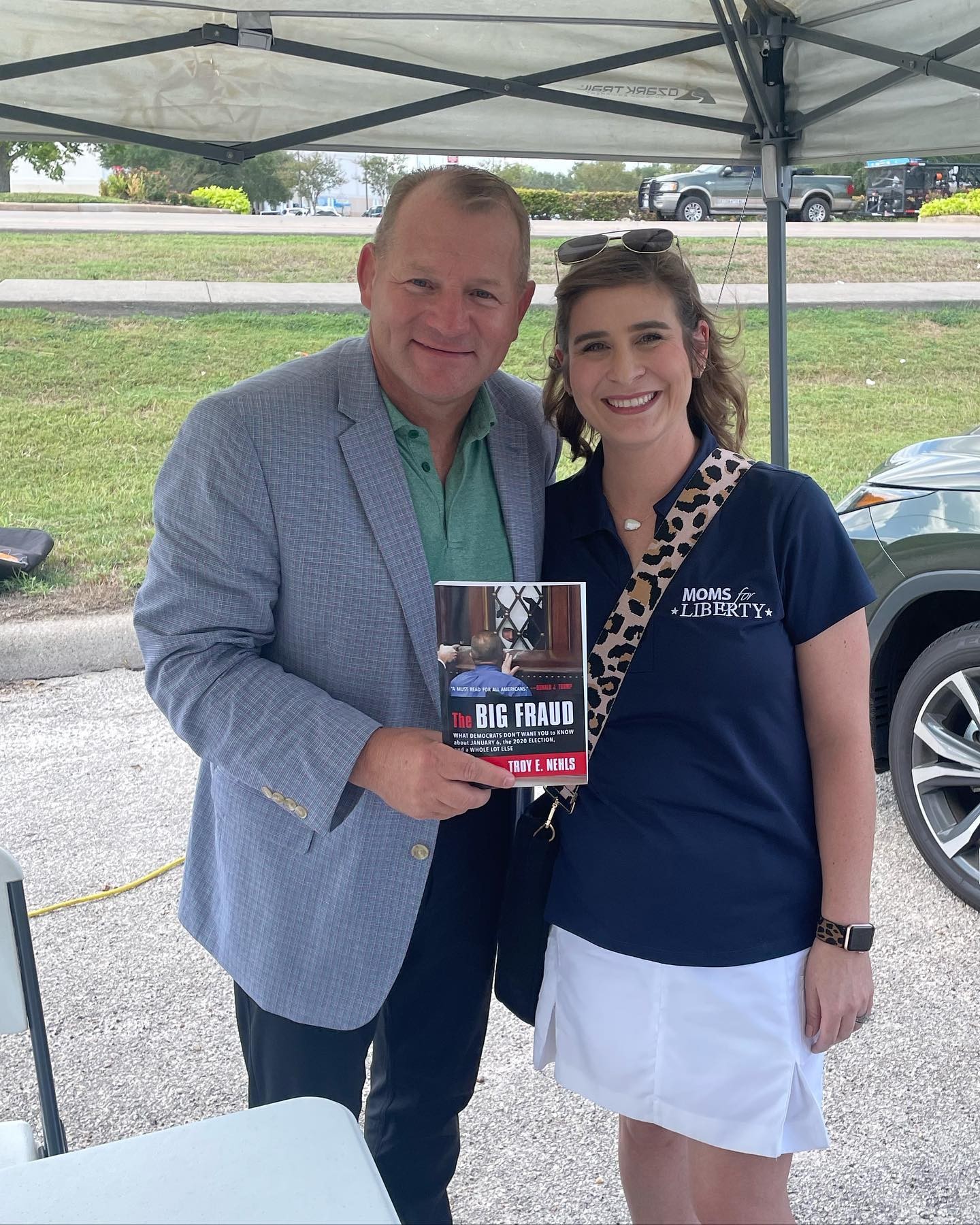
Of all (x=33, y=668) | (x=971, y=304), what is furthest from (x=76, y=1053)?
(x=971, y=304)

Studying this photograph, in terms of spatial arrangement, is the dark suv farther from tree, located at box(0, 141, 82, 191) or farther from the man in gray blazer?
tree, located at box(0, 141, 82, 191)

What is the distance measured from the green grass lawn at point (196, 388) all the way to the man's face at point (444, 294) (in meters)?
8.07

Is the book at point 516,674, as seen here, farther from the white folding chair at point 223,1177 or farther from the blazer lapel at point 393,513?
the white folding chair at point 223,1177

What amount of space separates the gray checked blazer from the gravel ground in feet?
3.66

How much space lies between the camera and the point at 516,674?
154 cm

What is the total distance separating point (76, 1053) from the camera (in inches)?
126

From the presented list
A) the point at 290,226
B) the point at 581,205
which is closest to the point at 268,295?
the point at 290,226

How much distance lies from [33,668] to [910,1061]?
5.23 meters

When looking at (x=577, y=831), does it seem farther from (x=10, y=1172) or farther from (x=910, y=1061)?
(x=910, y=1061)

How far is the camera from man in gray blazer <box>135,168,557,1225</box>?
5.79 ft

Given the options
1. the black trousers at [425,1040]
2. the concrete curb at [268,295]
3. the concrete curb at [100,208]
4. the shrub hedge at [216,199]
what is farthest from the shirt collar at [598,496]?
the shrub hedge at [216,199]

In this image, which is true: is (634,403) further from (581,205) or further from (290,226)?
(290,226)

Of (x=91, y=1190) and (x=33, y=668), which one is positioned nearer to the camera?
(x=91, y=1190)

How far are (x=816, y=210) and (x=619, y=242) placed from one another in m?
19.1
